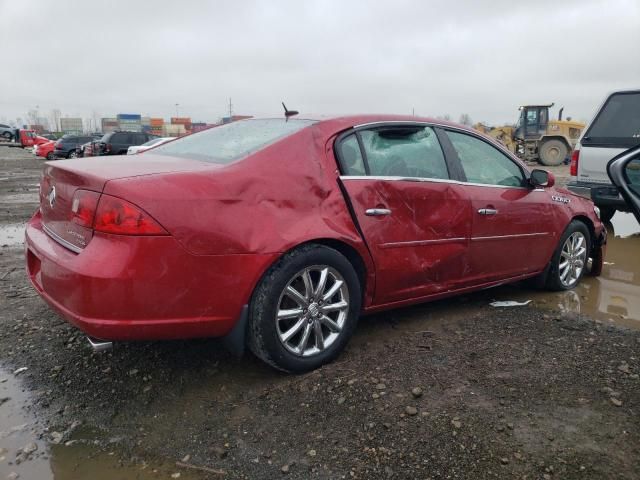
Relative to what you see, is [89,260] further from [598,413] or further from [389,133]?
[598,413]

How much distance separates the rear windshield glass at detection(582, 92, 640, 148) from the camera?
274 inches

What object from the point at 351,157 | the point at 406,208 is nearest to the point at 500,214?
the point at 406,208

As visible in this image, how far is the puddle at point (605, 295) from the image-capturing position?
167 inches

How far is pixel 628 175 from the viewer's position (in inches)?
89.8

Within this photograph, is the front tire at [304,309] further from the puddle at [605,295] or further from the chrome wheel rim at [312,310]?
the puddle at [605,295]

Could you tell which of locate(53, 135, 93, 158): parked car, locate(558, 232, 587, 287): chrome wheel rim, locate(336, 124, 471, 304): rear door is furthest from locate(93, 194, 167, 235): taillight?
locate(53, 135, 93, 158): parked car

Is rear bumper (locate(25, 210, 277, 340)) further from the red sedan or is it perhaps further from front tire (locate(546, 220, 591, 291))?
front tire (locate(546, 220, 591, 291))

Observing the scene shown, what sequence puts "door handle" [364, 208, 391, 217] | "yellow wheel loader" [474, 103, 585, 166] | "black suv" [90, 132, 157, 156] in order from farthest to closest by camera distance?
"yellow wheel loader" [474, 103, 585, 166], "black suv" [90, 132, 157, 156], "door handle" [364, 208, 391, 217]

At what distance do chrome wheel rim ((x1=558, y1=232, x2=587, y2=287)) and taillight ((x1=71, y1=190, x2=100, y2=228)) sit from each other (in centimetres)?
→ 391

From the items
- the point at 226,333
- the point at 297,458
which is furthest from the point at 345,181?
the point at 297,458

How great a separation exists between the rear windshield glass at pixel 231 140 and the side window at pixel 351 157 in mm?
256

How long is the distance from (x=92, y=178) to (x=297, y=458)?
1.63 meters

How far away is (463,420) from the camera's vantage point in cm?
253

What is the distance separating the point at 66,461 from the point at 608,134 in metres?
7.42
